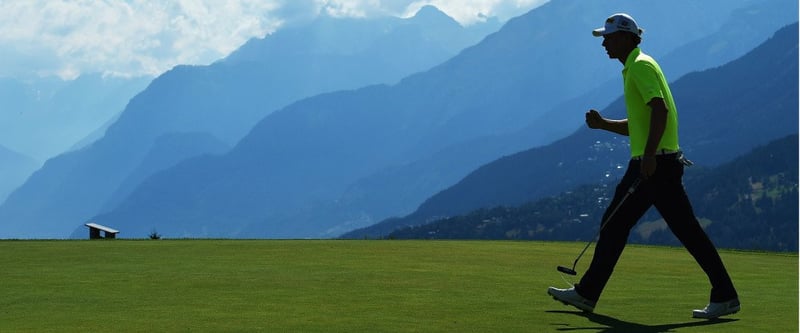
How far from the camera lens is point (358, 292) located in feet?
36.3

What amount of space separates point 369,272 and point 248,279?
5.71 ft

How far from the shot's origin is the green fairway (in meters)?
8.49

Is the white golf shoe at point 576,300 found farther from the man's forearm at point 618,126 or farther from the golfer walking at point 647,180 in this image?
the man's forearm at point 618,126

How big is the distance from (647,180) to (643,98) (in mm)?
724

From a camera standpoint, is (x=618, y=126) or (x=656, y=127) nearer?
(x=656, y=127)

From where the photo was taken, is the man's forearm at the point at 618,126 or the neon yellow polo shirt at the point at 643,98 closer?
the neon yellow polo shirt at the point at 643,98

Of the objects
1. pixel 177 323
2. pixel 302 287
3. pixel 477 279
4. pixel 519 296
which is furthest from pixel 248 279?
pixel 177 323

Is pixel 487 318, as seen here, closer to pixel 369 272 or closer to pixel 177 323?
pixel 177 323

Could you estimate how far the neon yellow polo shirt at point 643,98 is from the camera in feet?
30.2

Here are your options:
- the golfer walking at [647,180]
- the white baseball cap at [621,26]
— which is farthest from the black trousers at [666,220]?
the white baseball cap at [621,26]

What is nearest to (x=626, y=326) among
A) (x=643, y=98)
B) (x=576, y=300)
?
(x=576, y=300)

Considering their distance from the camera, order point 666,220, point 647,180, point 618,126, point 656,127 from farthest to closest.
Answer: point 618,126 → point 666,220 → point 647,180 → point 656,127

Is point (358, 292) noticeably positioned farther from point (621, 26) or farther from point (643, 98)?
point (621, 26)

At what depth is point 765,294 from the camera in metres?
11.4
